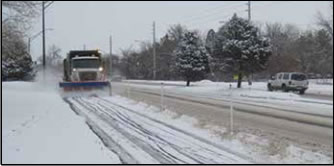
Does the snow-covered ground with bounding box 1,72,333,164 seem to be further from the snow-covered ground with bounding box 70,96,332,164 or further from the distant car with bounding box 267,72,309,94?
the distant car with bounding box 267,72,309,94

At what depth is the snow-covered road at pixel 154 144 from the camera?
948cm

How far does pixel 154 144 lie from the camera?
36.8ft

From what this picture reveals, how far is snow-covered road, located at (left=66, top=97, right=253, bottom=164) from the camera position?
9484mm

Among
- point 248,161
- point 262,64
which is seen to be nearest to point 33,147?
point 248,161

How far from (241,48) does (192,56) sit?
377 inches

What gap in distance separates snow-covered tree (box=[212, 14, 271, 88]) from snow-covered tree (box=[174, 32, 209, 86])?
288 inches

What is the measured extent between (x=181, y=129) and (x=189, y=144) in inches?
102

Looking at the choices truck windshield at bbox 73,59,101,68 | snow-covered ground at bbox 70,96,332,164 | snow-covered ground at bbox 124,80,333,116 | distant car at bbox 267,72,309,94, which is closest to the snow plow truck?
truck windshield at bbox 73,59,101,68

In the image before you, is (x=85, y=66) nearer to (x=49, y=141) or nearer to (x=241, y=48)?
(x=241, y=48)

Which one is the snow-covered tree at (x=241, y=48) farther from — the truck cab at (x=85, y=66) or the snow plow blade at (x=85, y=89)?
the snow plow blade at (x=85, y=89)

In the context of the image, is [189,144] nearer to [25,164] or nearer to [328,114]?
[25,164]

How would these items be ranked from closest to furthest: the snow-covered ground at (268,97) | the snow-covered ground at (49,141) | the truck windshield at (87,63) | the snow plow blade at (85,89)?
the snow-covered ground at (49,141) < the snow-covered ground at (268,97) < the snow plow blade at (85,89) < the truck windshield at (87,63)

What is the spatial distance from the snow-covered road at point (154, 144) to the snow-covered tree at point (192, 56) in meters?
31.9

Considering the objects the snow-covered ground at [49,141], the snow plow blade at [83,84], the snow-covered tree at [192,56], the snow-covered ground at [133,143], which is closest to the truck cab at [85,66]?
the snow plow blade at [83,84]
